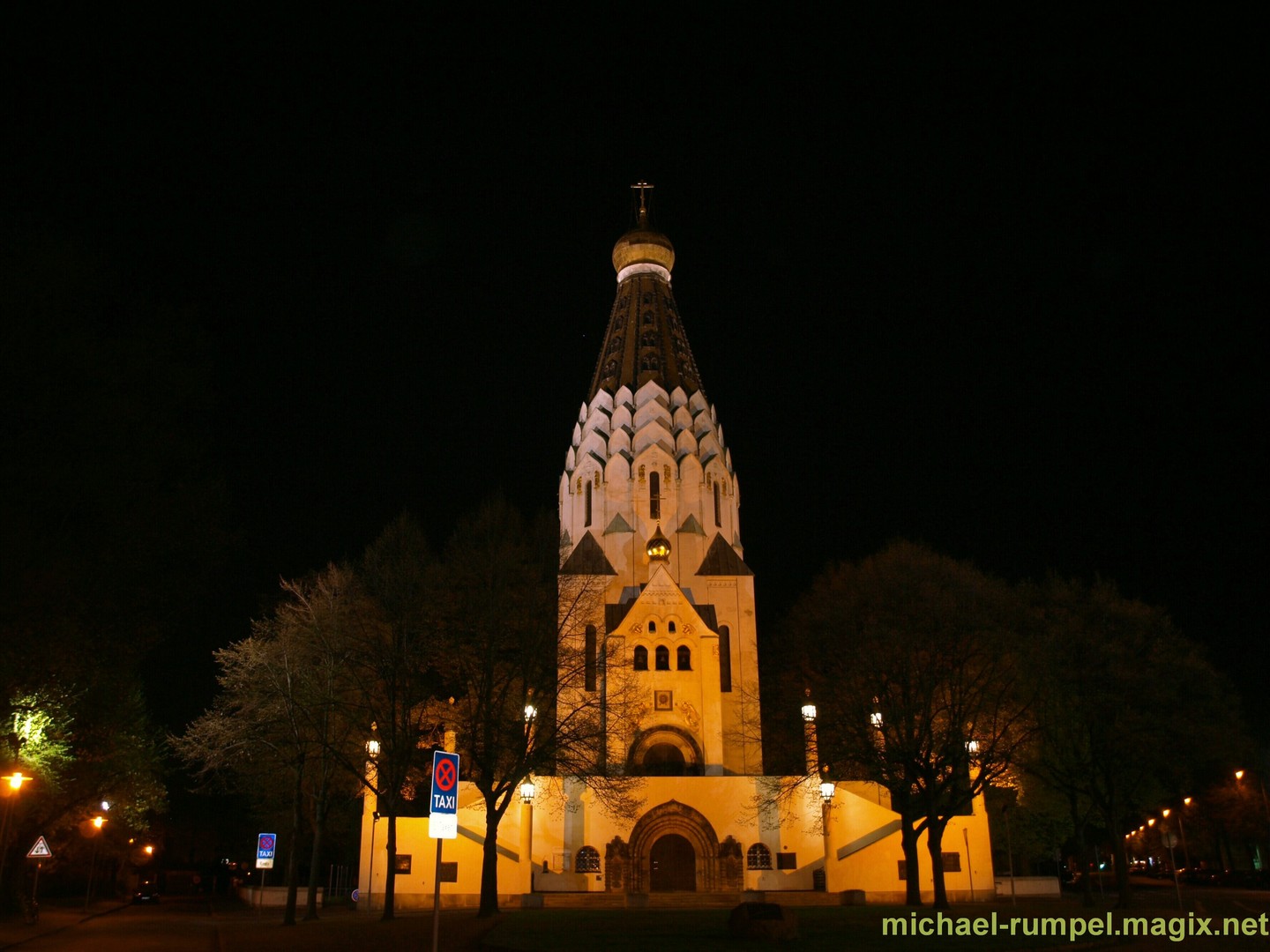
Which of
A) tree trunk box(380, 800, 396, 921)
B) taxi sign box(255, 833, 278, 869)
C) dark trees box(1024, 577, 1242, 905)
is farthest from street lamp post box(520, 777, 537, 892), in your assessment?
dark trees box(1024, 577, 1242, 905)

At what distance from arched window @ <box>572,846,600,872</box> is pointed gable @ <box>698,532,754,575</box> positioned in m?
15.6

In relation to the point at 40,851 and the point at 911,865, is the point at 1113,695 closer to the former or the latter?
the point at 911,865

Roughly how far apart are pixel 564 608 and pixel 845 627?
28.6ft

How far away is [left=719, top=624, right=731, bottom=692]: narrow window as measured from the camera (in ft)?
147

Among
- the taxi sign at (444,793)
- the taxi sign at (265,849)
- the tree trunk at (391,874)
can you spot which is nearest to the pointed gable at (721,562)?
the tree trunk at (391,874)

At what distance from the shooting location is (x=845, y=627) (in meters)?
30.9

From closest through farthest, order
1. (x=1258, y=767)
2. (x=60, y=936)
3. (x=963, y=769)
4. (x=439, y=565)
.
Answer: (x=60, y=936), (x=439, y=565), (x=963, y=769), (x=1258, y=767)

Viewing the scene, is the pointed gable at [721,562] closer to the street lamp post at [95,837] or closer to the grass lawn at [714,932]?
the grass lawn at [714,932]

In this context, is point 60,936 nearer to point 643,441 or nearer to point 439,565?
point 439,565

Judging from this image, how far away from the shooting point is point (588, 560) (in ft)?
153

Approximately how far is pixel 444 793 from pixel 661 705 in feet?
103

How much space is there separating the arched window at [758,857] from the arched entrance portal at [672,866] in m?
1.88

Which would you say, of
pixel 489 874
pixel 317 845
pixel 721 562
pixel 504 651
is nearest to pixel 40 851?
pixel 317 845

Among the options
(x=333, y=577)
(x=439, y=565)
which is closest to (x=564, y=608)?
(x=439, y=565)
